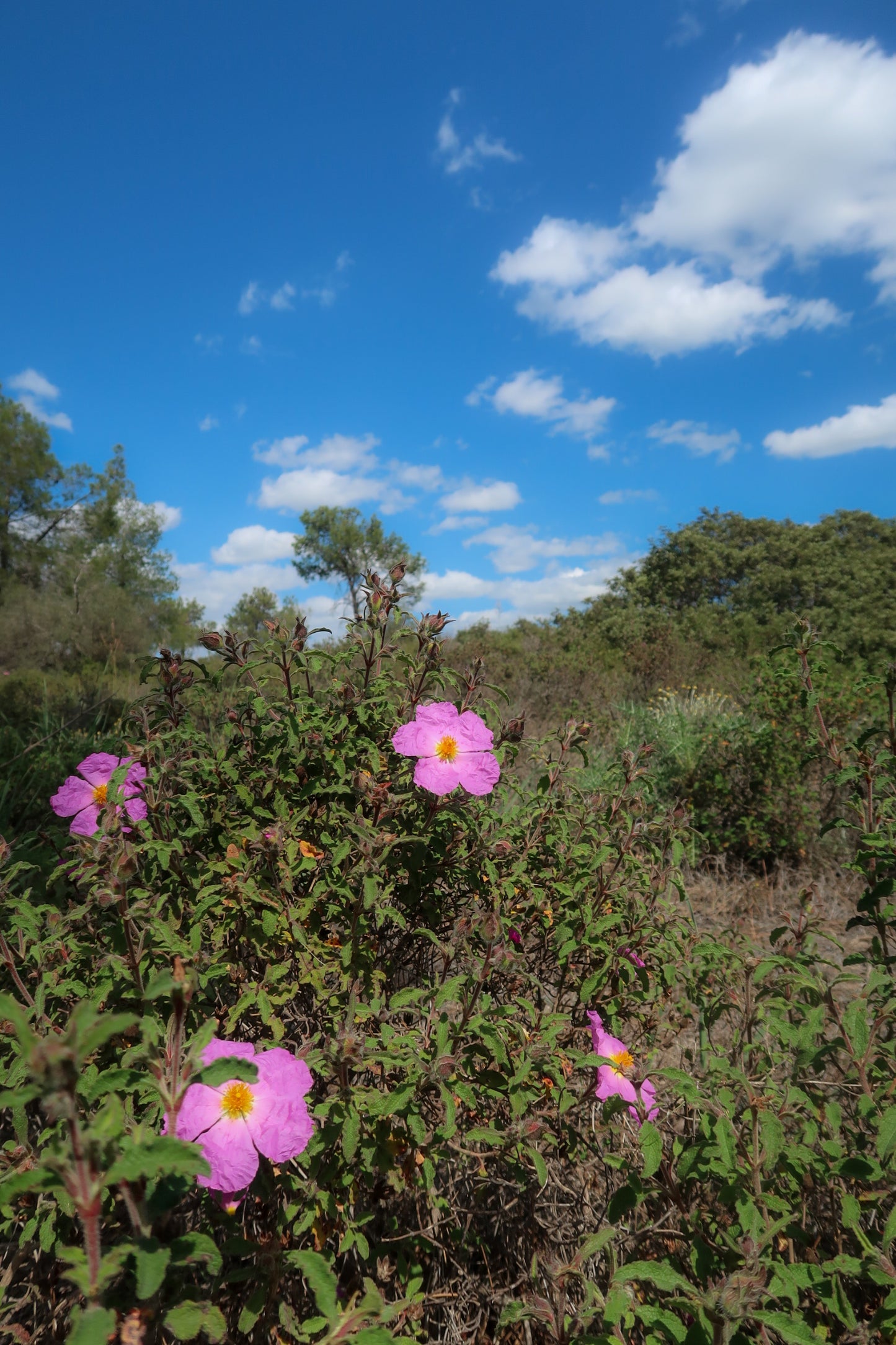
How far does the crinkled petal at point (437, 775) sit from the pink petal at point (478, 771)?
1 cm

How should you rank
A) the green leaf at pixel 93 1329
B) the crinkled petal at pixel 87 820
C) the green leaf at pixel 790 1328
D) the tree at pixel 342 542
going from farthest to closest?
the tree at pixel 342 542 → the crinkled petal at pixel 87 820 → the green leaf at pixel 790 1328 → the green leaf at pixel 93 1329

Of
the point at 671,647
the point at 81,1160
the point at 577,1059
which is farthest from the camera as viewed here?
the point at 671,647

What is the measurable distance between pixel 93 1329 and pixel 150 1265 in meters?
0.07

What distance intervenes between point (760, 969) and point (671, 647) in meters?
10.5

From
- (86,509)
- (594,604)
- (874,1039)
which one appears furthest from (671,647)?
(86,509)

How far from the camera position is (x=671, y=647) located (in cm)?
1135

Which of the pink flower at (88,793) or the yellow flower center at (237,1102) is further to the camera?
the pink flower at (88,793)

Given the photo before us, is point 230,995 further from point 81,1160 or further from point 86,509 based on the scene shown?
point 86,509

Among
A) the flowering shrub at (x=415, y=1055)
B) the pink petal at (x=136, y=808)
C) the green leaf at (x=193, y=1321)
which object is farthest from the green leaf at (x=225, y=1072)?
the pink petal at (x=136, y=808)

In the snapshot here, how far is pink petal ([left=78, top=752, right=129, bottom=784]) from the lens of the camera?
64.3 inches

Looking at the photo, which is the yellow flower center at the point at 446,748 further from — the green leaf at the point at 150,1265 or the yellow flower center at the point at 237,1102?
the green leaf at the point at 150,1265

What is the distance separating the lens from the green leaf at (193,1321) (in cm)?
71

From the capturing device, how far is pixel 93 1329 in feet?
1.79

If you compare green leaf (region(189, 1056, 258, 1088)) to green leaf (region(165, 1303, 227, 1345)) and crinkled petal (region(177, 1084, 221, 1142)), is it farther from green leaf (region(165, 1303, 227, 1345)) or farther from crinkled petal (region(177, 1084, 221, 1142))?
crinkled petal (region(177, 1084, 221, 1142))
